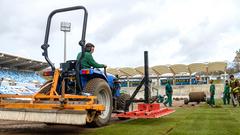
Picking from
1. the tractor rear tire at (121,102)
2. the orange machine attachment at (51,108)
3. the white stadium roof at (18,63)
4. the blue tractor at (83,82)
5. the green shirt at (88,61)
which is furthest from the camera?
the white stadium roof at (18,63)

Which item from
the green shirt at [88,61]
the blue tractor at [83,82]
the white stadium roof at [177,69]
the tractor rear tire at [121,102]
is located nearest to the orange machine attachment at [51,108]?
the blue tractor at [83,82]

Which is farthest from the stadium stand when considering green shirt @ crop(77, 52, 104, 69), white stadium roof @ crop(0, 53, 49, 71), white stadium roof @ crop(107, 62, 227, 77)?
green shirt @ crop(77, 52, 104, 69)

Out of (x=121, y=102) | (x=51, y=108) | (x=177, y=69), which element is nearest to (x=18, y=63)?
(x=177, y=69)

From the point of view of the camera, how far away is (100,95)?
8258 millimetres

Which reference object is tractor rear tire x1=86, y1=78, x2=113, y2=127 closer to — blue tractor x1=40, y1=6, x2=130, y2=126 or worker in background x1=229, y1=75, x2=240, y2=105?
blue tractor x1=40, y1=6, x2=130, y2=126

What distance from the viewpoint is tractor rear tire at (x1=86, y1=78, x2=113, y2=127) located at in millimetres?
7711

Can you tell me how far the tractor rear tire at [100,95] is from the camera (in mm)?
7711

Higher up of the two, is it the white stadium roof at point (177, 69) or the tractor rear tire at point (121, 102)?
the white stadium roof at point (177, 69)

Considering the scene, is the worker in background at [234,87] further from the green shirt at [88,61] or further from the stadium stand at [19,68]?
the stadium stand at [19,68]

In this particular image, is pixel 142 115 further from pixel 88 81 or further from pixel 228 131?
pixel 228 131

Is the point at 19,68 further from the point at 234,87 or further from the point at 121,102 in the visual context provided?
the point at 121,102

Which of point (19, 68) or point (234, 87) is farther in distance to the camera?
point (19, 68)

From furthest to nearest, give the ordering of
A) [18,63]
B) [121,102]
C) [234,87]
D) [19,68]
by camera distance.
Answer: [19,68] → [18,63] → [234,87] → [121,102]

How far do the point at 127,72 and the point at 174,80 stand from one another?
7.36 m
